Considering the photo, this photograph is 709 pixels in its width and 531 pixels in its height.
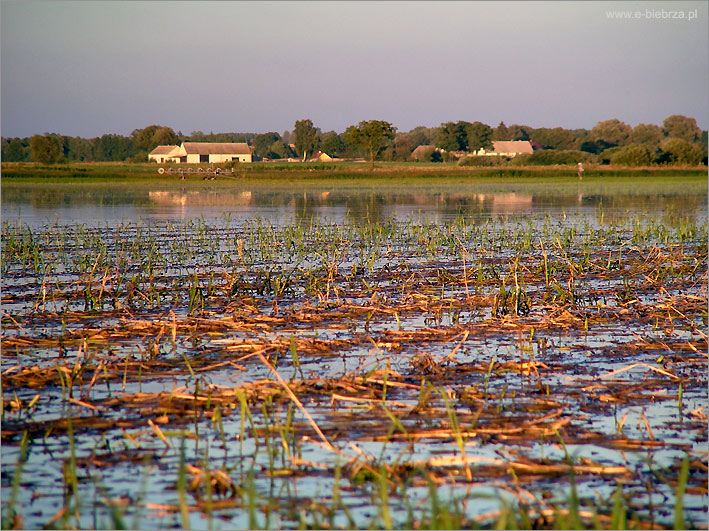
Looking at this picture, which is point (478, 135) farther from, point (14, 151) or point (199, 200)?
point (199, 200)

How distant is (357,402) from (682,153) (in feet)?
305

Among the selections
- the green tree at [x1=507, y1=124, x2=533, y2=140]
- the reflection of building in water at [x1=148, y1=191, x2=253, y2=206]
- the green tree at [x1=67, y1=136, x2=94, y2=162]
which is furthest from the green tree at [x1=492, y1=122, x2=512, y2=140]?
the reflection of building in water at [x1=148, y1=191, x2=253, y2=206]

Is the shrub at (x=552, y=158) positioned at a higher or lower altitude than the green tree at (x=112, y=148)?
lower

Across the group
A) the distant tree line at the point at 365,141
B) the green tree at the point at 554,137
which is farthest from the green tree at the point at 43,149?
the green tree at the point at 554,137

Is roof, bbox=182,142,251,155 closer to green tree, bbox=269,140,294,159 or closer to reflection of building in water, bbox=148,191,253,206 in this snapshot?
green tree, bbox=269,140,294,159

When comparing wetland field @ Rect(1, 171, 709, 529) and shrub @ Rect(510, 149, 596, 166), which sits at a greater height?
shrub @ Rect(510, 149, 596, 166)

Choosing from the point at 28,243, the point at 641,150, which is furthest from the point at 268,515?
the point at 641,150

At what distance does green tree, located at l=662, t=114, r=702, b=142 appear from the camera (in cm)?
15000

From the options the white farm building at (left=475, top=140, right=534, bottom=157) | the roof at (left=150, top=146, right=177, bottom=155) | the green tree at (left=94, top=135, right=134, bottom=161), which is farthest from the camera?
the white farm building at (left=475, top=140, right=534, bottom=157)

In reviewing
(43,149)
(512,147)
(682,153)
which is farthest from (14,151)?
(682,153)

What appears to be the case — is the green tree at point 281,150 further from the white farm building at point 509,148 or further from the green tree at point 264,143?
the white farm building at point 509,148

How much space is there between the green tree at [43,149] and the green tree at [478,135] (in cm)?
7248

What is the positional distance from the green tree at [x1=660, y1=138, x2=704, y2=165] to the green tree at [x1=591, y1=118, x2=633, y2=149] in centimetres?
6023

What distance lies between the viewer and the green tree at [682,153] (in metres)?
90.0
